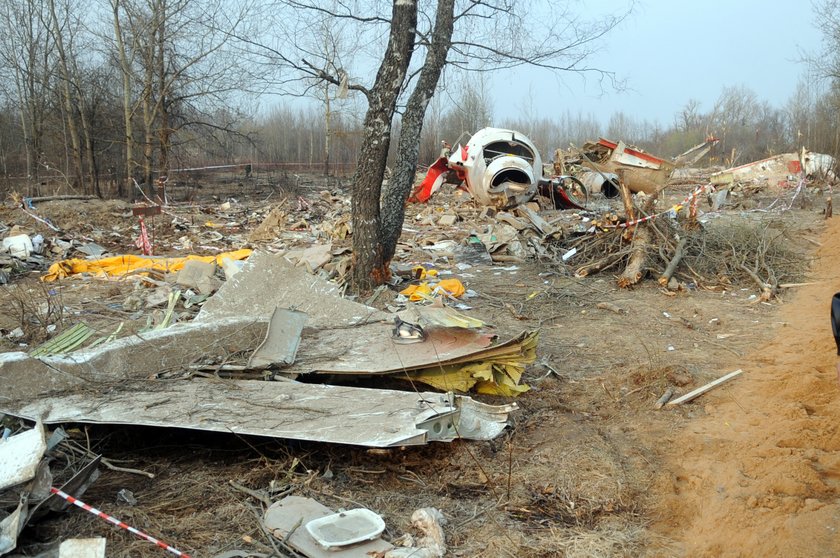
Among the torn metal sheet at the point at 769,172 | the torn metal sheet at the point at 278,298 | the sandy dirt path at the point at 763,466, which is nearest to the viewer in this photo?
the sandy dirt path at the point at 763,466

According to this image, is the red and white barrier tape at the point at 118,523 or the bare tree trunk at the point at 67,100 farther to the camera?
the bare tree trunk at the point at 67,100

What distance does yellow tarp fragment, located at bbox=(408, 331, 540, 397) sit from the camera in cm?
455

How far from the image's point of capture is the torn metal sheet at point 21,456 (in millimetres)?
2904

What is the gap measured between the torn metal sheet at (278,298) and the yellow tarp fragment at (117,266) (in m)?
3.18

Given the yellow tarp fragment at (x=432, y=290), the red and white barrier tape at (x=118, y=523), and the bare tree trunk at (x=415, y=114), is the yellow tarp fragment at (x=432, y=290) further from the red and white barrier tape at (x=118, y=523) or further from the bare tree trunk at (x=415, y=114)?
the red and white barrier tape at (x=118, y=523)

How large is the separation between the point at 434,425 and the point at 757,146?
3785 cm

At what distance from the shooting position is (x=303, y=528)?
2.94 meters

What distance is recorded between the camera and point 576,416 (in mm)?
4598

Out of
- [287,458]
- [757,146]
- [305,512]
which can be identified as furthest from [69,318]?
[757,146]

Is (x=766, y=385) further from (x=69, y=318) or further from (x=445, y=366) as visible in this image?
(x=69, y=318)

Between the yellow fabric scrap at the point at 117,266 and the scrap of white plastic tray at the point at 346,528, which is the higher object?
the yellow fabric scrap at the point at 117,266

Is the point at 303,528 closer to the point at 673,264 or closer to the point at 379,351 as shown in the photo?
the point at 379,351

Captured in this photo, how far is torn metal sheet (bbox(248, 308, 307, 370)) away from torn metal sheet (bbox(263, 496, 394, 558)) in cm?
130

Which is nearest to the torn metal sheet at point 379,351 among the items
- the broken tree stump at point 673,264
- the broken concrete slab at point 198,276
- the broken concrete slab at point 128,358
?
the broken concrete slab at point 128,358
